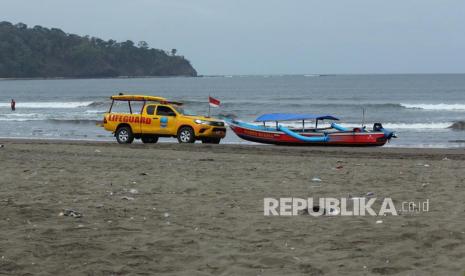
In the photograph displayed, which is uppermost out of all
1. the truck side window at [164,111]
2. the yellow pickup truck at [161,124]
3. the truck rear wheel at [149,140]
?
the truck side window at [164,111]

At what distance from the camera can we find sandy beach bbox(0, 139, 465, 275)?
249 inches

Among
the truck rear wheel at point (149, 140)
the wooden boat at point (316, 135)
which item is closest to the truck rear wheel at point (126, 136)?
the truck rear wheel at point (149, 140)

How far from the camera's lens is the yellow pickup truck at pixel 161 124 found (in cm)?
2389

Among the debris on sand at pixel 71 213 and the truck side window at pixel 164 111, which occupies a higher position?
the truck side window at pixel 164 111

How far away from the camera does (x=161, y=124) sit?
24047mm

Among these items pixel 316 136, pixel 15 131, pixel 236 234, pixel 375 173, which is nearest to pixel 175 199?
pixel 236 234

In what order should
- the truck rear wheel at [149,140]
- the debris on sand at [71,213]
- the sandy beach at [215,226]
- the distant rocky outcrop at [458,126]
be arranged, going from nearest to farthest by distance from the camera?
the sandy beach at [215,226], the debris on sand at [71,213], the truck rear wheel at [149,140], the distant rocky outcrop at [458,126]

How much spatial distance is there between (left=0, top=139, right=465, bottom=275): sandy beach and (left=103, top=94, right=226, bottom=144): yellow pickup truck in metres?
11.0

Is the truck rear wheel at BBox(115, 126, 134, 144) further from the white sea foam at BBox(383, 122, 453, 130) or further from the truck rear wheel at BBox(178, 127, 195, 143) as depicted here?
the white sea foam at BBox(383, 122, 453, 130)

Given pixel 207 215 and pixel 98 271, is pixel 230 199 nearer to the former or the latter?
pixel 207 215

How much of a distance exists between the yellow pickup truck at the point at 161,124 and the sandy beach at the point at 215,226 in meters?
11.0

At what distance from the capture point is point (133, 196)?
9.76 metres

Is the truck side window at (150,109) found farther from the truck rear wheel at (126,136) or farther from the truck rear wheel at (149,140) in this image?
the truck rear wheel at (149,140)

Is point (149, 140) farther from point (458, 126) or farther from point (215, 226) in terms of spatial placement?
point (458, 126)
